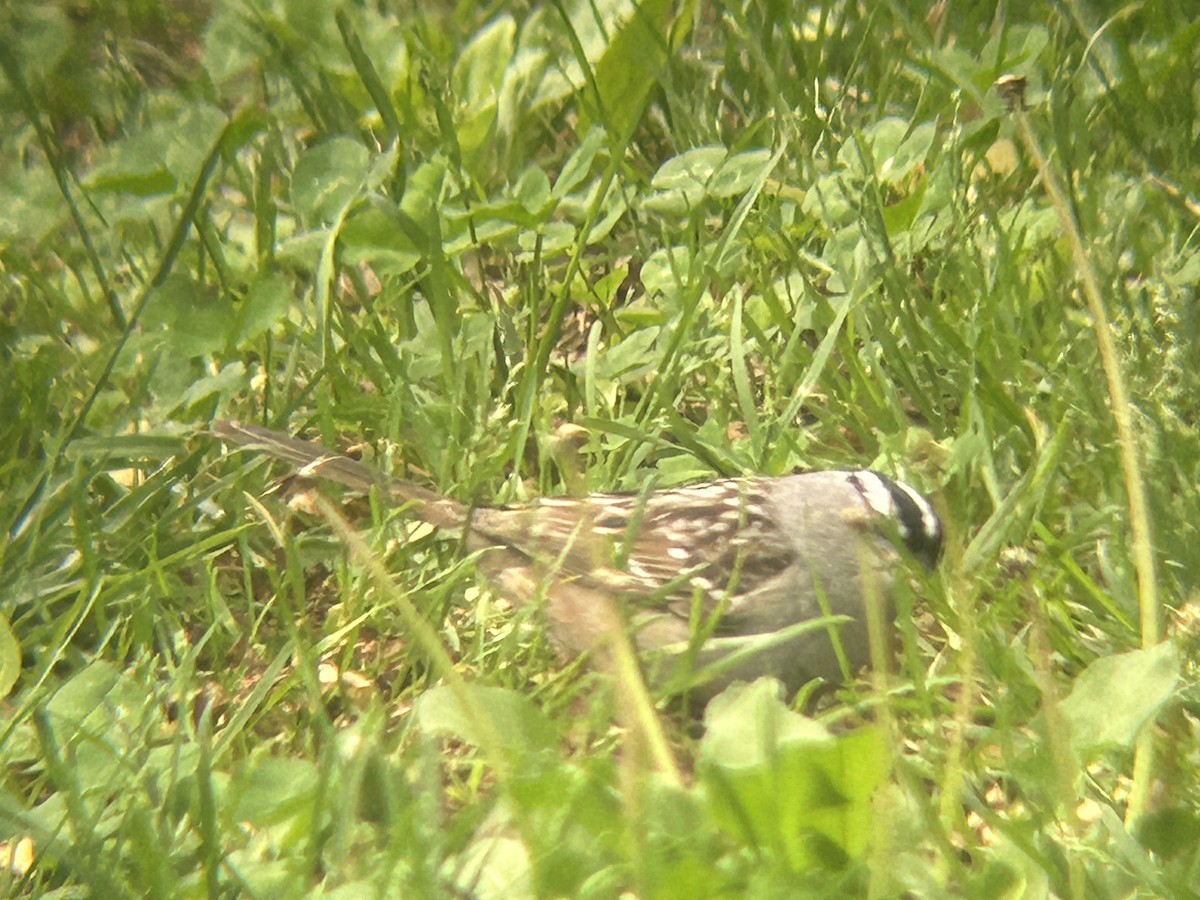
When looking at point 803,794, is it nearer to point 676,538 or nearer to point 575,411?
point 676,538

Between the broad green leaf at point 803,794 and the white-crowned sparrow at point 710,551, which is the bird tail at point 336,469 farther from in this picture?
the broad green leaf at point 803,794

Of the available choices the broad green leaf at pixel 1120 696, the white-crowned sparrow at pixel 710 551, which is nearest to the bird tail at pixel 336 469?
the white-crowned sparrow at pixel 710 551

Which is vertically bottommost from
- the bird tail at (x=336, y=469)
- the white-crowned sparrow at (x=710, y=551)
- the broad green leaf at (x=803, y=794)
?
the broad green leaf at (x=803, y=794)

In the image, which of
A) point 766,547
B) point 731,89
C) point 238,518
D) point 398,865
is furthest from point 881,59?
point 398,865

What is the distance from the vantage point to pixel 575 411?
2.96 m

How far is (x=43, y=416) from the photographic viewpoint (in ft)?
8.65

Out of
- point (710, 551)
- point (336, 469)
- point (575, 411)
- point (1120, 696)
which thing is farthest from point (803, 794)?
point (575, 411)

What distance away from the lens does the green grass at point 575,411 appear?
1.55m

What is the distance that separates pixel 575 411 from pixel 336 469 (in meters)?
0.64

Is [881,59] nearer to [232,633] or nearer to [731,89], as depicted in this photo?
[731,89]

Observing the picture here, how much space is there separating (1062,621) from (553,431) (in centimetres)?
121

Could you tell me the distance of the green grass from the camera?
1.55 meters

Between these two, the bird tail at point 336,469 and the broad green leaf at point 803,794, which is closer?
the broad green leaf at point 803,794

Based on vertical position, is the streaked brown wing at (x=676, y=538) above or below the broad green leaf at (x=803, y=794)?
above
